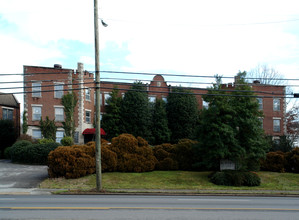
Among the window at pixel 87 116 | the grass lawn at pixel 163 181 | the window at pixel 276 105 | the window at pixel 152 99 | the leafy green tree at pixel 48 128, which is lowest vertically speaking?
the grass lawn at pixel 163 181

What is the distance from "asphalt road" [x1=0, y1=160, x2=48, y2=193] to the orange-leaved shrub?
225 inches

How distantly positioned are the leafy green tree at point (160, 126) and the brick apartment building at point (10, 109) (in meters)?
19.3

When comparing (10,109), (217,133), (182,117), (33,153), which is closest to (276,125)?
(182,117)

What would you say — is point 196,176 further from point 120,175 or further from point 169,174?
point 120,175

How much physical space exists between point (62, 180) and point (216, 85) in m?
13.3

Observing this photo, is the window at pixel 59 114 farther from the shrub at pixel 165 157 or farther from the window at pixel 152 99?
the shrub at pixel 165 157

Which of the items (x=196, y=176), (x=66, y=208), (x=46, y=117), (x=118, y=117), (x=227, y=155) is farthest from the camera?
(x=118, y=117)

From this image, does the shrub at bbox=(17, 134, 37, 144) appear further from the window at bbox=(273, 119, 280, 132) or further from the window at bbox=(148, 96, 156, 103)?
the window at bbox=(273, 119, 280, 132)

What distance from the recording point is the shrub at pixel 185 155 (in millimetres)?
22859

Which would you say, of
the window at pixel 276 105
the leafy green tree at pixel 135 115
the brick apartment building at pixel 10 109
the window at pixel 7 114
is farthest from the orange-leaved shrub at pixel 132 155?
the window at pixel 276 105

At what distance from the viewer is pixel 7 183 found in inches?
706

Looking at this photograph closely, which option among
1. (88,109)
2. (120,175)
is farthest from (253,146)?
(88,109)

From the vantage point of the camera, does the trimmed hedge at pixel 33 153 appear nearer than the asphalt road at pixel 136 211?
No

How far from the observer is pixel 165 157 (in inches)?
907
